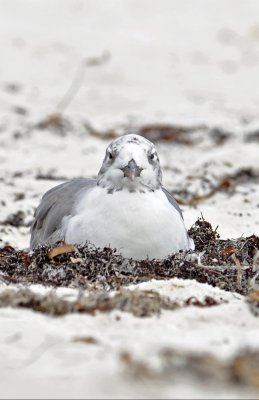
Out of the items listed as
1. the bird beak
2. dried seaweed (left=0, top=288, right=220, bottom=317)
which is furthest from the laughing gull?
dried seaweed (left=0, top=288, right=220, bottom=317)

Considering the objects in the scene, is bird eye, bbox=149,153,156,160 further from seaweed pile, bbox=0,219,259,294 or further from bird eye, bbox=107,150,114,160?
seaweed pile, bbox=0,219,259,294

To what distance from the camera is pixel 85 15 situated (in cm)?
1421

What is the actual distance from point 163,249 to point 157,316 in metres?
1.22

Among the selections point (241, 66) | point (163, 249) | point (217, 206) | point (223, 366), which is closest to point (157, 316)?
point (223, 366)

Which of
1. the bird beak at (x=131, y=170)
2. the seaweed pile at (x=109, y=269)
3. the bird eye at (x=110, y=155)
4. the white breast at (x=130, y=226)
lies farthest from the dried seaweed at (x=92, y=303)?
the bird eye at (x=110, y=155)

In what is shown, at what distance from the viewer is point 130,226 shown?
4.67 metres

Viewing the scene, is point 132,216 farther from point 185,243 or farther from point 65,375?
point 65,375

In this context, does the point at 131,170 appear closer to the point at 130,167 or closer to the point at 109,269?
the point at 130,167

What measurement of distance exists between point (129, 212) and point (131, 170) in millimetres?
205

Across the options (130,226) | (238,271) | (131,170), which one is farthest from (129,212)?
(238,271)

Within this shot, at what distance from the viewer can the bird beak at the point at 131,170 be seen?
4668mm

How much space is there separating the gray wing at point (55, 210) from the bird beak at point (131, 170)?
0.46 metres

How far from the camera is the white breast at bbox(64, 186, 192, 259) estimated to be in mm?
4648

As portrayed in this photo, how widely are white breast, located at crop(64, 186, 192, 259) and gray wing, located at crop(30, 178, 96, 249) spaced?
0.25 metres
